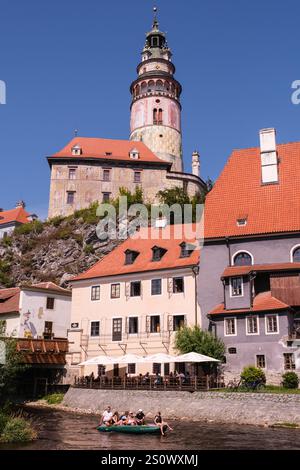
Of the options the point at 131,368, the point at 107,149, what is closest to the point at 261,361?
the point at 131,368

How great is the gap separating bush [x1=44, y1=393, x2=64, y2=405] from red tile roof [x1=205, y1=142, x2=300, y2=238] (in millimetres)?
17344

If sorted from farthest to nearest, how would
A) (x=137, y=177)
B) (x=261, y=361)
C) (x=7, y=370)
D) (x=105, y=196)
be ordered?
1. (x=137, y=177)
2. (x=105, y=196)
3. (x=261, y=361)
4. (x=7, y=370)

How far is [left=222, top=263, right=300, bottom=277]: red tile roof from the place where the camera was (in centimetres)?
3753

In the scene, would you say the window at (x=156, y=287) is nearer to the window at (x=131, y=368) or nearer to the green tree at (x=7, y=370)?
the window at (x=131, y=368)

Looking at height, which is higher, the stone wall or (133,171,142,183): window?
(133,171,142,183): window

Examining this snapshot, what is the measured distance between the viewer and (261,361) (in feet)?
116

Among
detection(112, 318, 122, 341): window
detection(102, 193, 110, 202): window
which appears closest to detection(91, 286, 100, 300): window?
detection(112, 318, 122, 341): window

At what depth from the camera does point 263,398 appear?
96.8ft

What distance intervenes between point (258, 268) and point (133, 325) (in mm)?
11492

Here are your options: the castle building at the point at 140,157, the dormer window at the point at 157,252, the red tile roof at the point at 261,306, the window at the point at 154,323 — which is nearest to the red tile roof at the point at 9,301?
the window at the point at 154,323

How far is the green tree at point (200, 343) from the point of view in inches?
1427

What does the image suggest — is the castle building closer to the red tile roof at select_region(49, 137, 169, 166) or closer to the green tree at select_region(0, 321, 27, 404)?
the red tile roof at select_region(49, 137, 169, 166)

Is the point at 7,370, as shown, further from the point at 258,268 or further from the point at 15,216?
the point at 15,216

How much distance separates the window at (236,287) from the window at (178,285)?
14.7ft
